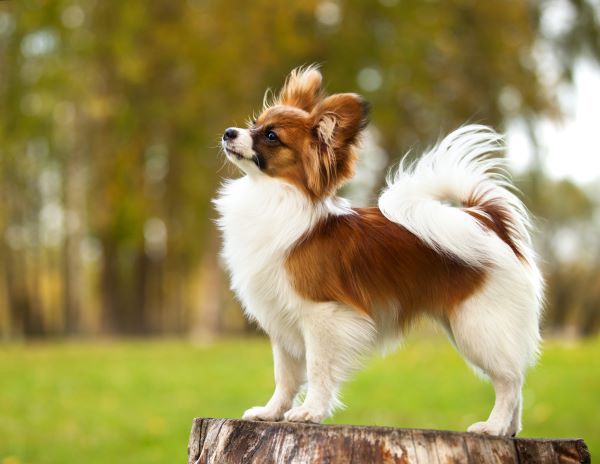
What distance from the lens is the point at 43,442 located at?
8383 mm

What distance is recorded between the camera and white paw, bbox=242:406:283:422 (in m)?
4.02

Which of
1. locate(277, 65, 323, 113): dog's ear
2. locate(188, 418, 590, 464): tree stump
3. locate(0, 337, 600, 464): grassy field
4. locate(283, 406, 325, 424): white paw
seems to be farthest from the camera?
locate(0, 337, 600, 464): grassy field

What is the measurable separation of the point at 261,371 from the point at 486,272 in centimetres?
898

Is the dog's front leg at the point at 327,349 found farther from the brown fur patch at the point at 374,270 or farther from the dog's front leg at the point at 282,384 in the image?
the dog's front leg at the point at 282,384

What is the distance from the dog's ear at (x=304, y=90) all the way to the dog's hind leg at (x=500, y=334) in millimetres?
1360

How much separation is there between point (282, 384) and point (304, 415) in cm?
44

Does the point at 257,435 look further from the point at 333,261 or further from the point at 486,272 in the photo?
the point at 486,272

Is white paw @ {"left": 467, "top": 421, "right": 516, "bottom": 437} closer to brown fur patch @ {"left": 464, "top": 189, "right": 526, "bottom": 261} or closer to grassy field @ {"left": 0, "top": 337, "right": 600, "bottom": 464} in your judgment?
brown fur patch @ {"left": 464, "top": 189, "right": 526, "bottom": 261}

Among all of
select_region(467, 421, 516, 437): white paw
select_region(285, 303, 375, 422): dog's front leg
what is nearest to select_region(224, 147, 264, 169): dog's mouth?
select_region(285, 303, 375, 422): dog's front leg

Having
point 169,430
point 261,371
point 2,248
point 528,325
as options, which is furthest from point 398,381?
point 2,248

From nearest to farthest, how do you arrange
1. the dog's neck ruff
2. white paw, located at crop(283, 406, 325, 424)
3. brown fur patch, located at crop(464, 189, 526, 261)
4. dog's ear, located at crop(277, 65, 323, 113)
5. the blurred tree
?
white paw, located at crop(283, 406, 325, 424) < the dog's neck ruff < brown fur patch, located at crop(464, 189, 526, 261) < dog's ear, located at crop(277, 65, 323, 113) < the blurred tree

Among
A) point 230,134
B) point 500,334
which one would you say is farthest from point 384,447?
point 230,134

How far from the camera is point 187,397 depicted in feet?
35.0

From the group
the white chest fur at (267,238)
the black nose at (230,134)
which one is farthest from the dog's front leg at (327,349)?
the black nose at (230,134)
